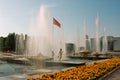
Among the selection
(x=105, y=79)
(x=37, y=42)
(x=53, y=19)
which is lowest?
(x=105, y=79)

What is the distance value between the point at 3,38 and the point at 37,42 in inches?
1465

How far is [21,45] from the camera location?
172ft

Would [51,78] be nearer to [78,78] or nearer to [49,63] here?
[78,78]

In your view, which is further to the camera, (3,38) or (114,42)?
(114,42)

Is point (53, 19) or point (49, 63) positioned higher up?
point (53, 19)

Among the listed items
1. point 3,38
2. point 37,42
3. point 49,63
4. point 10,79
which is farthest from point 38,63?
point 3,38

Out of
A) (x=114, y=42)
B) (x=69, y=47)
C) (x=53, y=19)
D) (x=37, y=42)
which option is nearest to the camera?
(x=53, y=19)

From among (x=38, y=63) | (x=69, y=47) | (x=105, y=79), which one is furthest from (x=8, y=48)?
(x=105, y=79)

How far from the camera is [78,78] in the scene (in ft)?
30.9

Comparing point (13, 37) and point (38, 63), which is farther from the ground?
point (13, 37)

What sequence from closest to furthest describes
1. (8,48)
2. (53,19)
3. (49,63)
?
1. (49,63)
2. (53,19)
3. (8,48)

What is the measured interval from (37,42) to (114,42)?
250ft

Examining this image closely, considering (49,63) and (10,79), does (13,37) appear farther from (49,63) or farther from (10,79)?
(10,79)

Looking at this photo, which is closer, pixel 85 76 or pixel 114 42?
pixel 85 76
